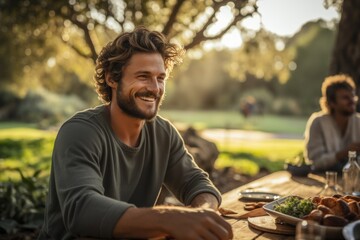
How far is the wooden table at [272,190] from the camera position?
2402mm

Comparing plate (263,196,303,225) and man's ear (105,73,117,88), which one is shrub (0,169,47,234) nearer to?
man's ear (105,73,117,88)

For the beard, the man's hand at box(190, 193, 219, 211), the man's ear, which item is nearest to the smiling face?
the beard

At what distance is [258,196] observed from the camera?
3.30 meters

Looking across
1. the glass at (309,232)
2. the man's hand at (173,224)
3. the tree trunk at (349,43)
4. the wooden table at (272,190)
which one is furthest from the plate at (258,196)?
the tree trunk at (349,43)

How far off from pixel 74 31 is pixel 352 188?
10059 millimetres

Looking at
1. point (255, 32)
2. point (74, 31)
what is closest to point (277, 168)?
point (255, 32)

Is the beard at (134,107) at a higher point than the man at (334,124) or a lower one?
higher

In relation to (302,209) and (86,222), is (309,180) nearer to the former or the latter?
(302,209)

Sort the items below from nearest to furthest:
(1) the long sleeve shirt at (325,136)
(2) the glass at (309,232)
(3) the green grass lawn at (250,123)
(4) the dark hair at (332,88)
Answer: (2) the glass at (309,232) → (1) the long sleeve shirt at (325,136) → (4) the dark hair at (332,88) → (3) the green grass lawn at (250,123)

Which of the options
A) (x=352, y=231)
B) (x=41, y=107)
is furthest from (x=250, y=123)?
(x=352, y=231)

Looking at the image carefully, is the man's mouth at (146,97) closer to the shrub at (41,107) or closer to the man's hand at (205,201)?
the man's hand at (205,201)

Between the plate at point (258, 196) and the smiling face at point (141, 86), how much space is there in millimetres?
908

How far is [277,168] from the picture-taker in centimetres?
1138

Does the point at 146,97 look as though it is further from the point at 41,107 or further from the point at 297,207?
the point at 41,107
